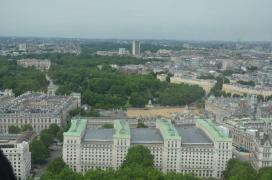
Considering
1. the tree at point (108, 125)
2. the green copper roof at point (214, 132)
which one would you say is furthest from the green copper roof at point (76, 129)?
the green copper roof at point (214, 132)

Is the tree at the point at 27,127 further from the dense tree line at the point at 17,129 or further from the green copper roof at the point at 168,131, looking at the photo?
the green copper roof at the point at 168,131

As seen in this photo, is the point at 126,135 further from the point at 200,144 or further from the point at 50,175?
the point at 50,175

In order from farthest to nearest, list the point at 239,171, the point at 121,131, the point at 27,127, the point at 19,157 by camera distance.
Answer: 1. the point at 27,127
2. the point at 121,131
3. the point at 19,157
4. the point at 239,171

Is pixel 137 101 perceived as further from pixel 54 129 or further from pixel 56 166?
pixel 56 166

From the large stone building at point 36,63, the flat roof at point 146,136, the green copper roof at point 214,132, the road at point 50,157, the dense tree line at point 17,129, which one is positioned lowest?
the road at point 50,157

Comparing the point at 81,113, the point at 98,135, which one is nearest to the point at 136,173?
the point at 98,135

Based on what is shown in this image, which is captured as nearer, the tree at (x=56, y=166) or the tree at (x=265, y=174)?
the tree at (x=265, y=174)

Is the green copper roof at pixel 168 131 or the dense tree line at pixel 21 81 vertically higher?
the green copper roof at pixel 168 131
